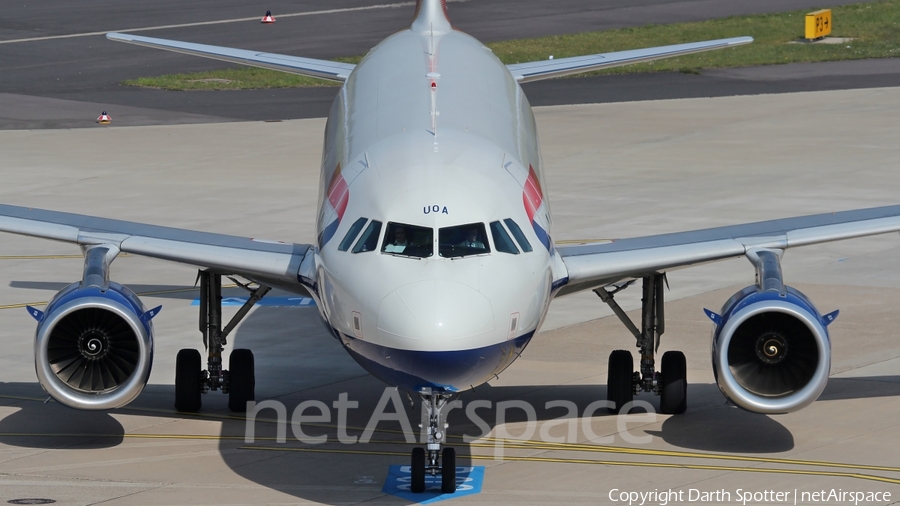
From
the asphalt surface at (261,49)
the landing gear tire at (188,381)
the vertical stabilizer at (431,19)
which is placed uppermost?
the asphalt surface at (261,49)

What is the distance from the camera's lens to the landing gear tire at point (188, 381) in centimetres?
1847

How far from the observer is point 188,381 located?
18.5m

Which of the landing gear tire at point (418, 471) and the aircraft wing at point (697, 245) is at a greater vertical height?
the aircraft wing at point (697, 245)

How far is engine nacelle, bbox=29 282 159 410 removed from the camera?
52.2 feet

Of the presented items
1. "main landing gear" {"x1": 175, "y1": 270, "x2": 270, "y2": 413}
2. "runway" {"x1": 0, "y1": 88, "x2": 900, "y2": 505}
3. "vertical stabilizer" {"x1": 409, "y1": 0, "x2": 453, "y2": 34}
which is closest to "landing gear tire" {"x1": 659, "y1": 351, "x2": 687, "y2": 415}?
"runway" {"x1": 0, "y1": 88, "x2": 900, "y2": 505}

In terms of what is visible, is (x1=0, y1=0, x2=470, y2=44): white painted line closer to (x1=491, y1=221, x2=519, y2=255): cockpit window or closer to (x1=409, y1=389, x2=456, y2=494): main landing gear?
(x1=491, y1=221, x2=519, y2=255): cockpit window

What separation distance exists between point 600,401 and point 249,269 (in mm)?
5003

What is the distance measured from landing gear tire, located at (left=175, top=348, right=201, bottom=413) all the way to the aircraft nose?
5.22 meters

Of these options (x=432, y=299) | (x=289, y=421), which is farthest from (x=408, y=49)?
(x=432, y=299)

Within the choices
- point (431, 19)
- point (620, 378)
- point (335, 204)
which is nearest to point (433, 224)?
point (335, 204)

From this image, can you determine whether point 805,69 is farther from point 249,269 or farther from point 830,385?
point 249,269

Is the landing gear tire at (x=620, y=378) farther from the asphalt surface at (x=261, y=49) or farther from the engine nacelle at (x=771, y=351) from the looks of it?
the asphalt surface at (x=261, y=49)

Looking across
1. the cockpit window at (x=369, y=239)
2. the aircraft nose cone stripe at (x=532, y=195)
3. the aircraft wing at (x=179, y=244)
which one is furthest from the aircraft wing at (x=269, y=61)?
the cockpit window at (x=369, y=239)

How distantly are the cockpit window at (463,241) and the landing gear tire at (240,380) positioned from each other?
4966mm
